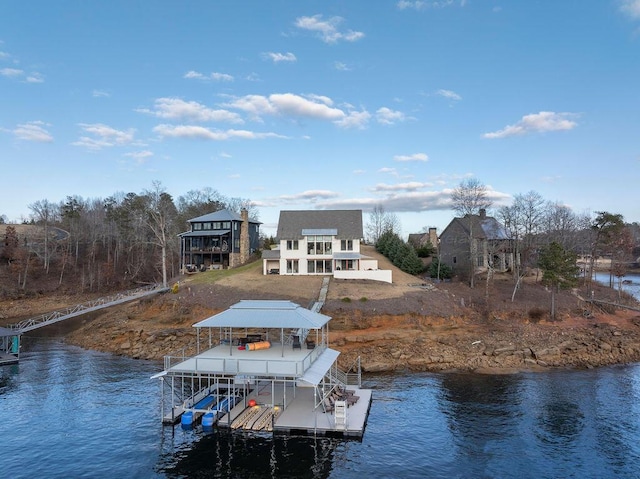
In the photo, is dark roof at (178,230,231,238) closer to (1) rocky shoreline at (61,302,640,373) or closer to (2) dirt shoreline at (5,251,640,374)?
(2) dirt shoreline at (5,251,640,374)

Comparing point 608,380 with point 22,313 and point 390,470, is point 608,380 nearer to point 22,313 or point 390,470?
point 390,470

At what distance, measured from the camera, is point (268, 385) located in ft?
107

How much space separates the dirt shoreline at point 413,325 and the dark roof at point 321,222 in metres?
7.32

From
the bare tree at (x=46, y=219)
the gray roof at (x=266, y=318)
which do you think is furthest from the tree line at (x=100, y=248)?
the gray roof at (x=266, y=318)

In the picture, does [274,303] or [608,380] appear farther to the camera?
[608,380]

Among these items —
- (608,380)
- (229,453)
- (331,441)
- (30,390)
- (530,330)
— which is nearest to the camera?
(229,453)

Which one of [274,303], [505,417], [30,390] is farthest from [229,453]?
[30,390]

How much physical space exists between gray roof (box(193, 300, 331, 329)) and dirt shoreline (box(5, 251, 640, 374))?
10207 mm

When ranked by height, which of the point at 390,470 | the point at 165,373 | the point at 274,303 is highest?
the point at 274,303

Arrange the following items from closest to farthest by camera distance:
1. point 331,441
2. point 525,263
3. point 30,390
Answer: point 331,441
point 30,390
point 525,263

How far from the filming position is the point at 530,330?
46.3 metres

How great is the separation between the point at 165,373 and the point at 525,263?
166 feet

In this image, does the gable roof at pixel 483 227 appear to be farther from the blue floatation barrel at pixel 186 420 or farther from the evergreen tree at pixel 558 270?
the blue floatation barrel at pixel 186 420

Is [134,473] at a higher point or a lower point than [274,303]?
lower
